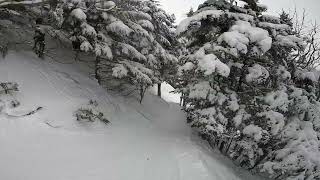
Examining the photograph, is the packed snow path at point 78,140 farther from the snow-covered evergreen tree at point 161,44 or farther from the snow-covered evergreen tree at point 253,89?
the snow-covered evergreen tree at point 161,44

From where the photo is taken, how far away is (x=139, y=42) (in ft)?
38.5

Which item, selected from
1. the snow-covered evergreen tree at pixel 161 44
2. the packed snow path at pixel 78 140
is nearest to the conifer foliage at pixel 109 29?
the packed snow path at pixel 78 140

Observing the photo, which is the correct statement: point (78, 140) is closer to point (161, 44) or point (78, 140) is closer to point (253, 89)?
point (253, 89)

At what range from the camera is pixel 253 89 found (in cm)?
966

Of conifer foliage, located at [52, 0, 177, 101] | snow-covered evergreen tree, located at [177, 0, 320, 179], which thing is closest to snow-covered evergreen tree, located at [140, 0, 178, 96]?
conifer foliage, located at [52, 0, 177, 101]

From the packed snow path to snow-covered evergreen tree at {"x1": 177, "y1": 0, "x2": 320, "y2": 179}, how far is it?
1.04 metres

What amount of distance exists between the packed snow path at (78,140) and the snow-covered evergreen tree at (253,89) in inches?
40.9

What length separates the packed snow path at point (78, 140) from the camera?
6.61 meters

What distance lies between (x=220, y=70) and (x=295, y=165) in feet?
10.9

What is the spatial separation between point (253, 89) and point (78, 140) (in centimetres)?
511

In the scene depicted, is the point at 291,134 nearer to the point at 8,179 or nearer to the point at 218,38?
the point at 218,38

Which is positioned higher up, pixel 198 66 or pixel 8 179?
pixel 198 66

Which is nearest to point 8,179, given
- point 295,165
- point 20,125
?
point 20,125

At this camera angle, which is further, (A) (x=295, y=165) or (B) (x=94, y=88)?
(B) (x=94, y=88)
